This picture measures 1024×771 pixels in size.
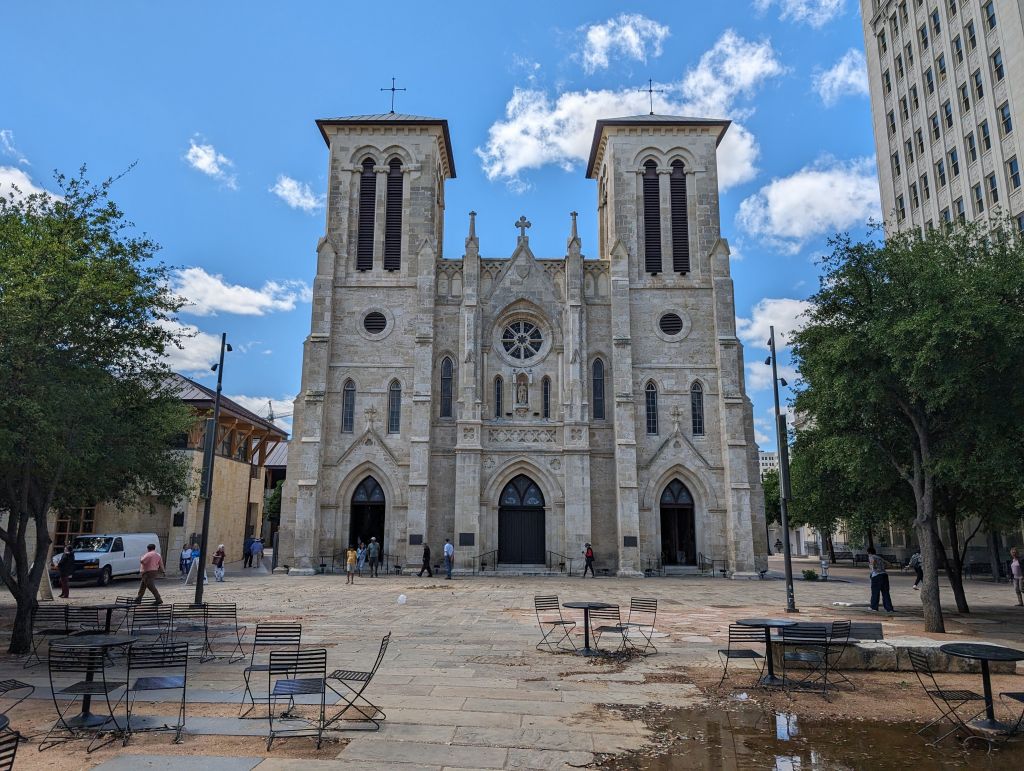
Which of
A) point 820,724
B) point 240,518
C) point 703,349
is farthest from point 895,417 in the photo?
point 240,518

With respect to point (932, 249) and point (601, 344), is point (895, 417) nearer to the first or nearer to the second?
point (932, 249)

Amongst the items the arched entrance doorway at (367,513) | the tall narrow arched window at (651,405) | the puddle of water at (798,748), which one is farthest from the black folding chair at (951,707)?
the arched entrance doorway at (367,513)

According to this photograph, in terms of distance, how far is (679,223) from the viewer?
37719 mm

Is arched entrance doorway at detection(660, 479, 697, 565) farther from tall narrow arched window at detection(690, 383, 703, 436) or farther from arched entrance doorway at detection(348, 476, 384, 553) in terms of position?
arched entrance doorway at detection(348, 476, 384, 553)

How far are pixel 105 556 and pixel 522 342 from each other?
20608 mm

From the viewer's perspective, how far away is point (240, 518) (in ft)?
129

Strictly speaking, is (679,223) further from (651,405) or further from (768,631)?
(768,631)

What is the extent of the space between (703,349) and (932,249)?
63.5 feet

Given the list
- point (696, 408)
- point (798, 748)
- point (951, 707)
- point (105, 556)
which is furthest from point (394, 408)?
point (798, 748)

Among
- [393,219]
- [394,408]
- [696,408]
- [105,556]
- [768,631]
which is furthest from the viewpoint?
[393,219]

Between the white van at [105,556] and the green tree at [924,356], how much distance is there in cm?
2610

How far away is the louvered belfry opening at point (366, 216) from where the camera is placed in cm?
3716

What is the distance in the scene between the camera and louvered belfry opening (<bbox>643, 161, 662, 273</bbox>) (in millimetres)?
37188

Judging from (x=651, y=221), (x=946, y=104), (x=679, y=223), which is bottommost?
(x=679, y=223)
